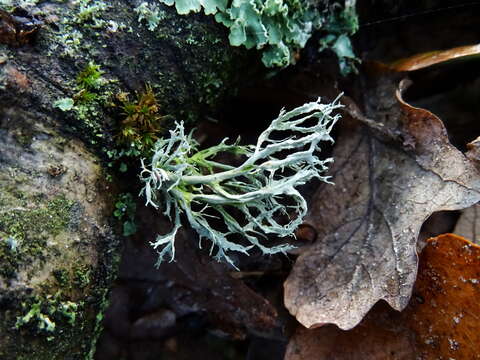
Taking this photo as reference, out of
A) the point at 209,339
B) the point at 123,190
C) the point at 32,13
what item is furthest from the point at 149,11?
the point at 209,339

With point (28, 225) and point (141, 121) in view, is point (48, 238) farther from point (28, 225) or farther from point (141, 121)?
point (141, 121)

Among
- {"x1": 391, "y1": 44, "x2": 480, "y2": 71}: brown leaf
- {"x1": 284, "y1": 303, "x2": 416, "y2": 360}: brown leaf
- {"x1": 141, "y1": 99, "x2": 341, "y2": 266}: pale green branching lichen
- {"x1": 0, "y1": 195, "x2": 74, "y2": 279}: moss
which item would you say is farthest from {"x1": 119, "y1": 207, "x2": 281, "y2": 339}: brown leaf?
{"x1": 391, "y1": 44, "x2": 480, "y2": 71}: brown leaf

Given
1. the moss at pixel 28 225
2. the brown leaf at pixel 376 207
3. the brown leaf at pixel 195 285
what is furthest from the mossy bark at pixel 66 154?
the brown leaf at pixel 376 207

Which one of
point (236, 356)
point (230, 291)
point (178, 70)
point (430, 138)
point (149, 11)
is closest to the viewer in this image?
point (149, 11)

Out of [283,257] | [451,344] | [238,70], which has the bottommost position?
[451,344]

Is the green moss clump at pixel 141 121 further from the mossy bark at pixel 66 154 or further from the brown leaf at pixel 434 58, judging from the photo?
the brown leaf at pixel 434 58

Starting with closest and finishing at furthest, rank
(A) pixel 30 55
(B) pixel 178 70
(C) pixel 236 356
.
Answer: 1. (A) pixel 30 55
2. (B) pixel 178 70
3. (C) pixel 236 356

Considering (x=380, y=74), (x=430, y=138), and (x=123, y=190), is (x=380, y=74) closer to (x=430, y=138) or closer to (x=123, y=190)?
(x=430, y=138)
